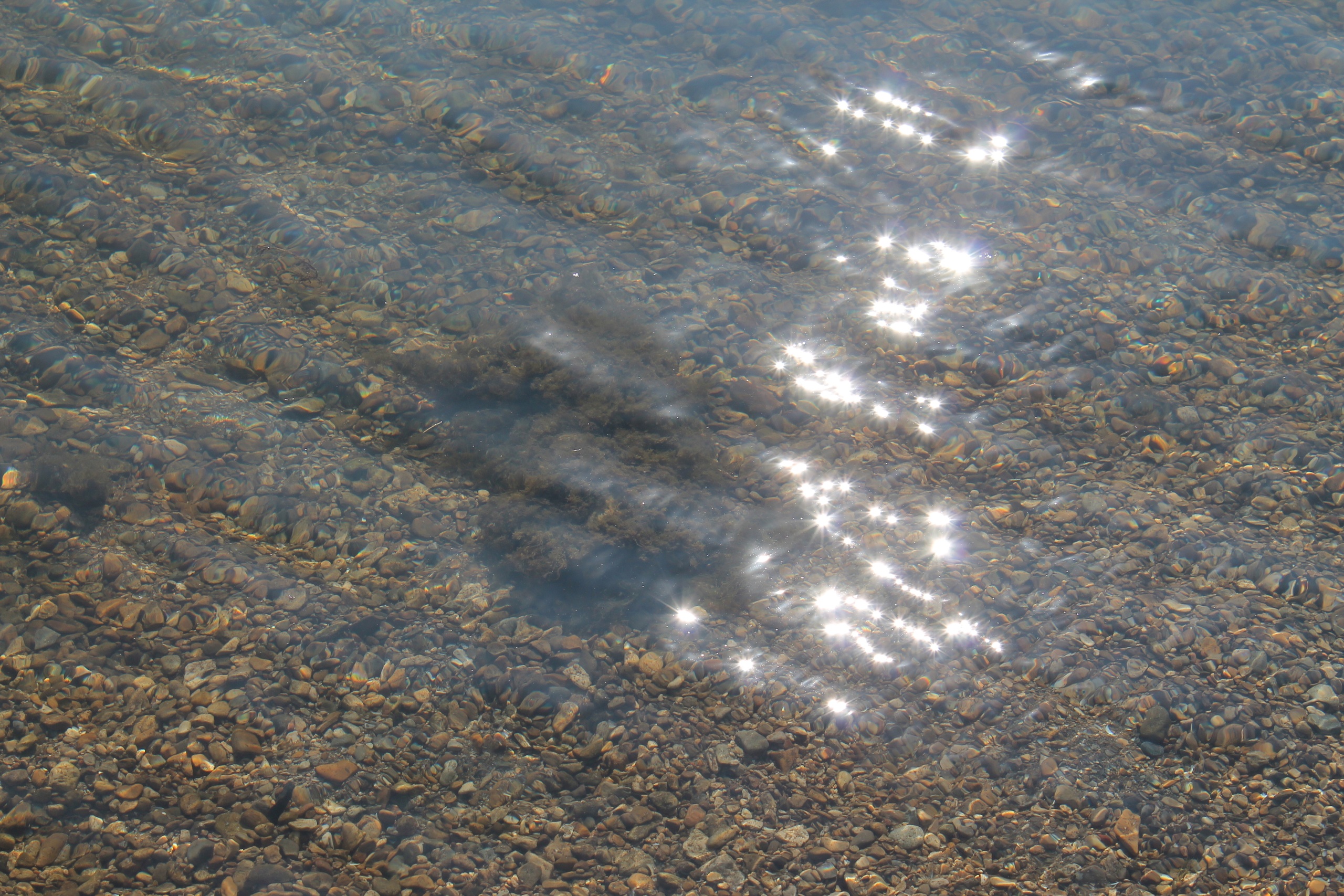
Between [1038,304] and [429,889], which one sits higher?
[1038,304]

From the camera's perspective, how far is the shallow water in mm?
3832

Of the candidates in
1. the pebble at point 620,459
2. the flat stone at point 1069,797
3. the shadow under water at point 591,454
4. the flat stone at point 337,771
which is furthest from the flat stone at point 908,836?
the flat stone at point 337,771

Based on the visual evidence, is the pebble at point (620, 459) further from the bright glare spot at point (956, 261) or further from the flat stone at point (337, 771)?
the bright glare spot at point (956, 261)

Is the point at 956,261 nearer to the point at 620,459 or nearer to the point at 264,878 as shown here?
the point at 620,459

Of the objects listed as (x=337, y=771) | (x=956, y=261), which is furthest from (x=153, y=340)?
(x=956, y=261)

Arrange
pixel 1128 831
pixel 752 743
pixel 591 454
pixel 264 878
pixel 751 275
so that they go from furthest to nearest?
1. pixel 751 275
2. pixel 591 454
3. pixel 752 743
4. pixel 1128 831
5. pixel 264 878

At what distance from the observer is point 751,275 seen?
193 inches

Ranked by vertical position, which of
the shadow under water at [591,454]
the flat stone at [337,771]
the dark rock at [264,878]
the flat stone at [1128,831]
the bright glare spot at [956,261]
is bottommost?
the dark rock at [264,878]

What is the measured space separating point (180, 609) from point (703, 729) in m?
1.93

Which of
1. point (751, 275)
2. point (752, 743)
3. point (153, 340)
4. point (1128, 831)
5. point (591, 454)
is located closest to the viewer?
point (1128, 831)

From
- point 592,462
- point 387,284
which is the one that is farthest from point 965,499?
point 387,284

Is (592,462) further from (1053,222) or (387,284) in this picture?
(1053,222)

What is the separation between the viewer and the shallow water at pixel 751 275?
383cm

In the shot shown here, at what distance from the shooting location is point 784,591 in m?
3.67
